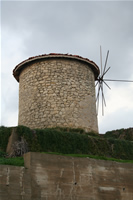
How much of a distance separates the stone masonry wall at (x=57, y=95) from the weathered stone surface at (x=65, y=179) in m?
4.37

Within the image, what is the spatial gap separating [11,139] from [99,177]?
362 cm

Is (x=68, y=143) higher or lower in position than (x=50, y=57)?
lower

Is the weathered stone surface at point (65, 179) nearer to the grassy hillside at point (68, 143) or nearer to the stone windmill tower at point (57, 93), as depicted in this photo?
the grassy hillside at point (68, 143)

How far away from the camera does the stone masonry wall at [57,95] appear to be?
15.8 metres

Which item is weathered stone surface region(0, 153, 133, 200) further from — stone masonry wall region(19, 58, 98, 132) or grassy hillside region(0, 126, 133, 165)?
stone masonry wall region(19, 58, 98, 132)

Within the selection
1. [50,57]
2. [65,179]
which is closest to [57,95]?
[50,57]

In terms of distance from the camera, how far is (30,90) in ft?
54.7

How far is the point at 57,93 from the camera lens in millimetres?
16141

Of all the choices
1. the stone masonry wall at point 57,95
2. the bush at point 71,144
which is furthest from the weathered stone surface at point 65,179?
the stone masonry wall at point 57,95

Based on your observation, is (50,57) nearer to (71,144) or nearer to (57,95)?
(57,95)

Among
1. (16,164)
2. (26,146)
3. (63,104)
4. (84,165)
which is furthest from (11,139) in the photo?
(63,104)

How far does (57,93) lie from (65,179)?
20.8ft

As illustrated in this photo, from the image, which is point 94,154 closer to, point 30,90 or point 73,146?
point 73,146

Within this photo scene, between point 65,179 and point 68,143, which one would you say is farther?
point 68,143
